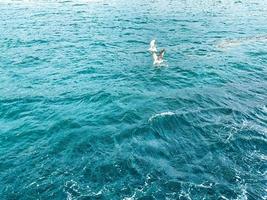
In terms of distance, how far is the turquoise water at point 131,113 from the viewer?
1720 centimetres

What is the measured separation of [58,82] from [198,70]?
43.3 feet

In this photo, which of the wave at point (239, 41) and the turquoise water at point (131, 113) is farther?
the wave at point (239, 41)

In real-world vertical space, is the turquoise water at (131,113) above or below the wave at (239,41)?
above

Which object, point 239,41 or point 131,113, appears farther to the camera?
point 239,41

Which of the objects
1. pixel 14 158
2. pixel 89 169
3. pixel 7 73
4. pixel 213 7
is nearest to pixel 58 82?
pixel 7 73

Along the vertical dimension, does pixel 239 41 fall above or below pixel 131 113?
below

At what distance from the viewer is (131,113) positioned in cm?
2333

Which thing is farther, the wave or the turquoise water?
the wave

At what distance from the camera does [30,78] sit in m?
29.6

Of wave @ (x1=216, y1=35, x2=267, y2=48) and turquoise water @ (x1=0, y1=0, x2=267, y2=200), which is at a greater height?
turquoise water @ (x1=0, y1=0, x2=267, y2=200)

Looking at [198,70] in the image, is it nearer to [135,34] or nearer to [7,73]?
[135,34]

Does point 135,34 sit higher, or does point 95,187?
point 95,187

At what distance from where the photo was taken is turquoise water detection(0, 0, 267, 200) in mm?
Answer: 17203

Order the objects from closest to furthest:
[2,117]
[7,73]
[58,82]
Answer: [2,117]
[58,82]
[7,73]
